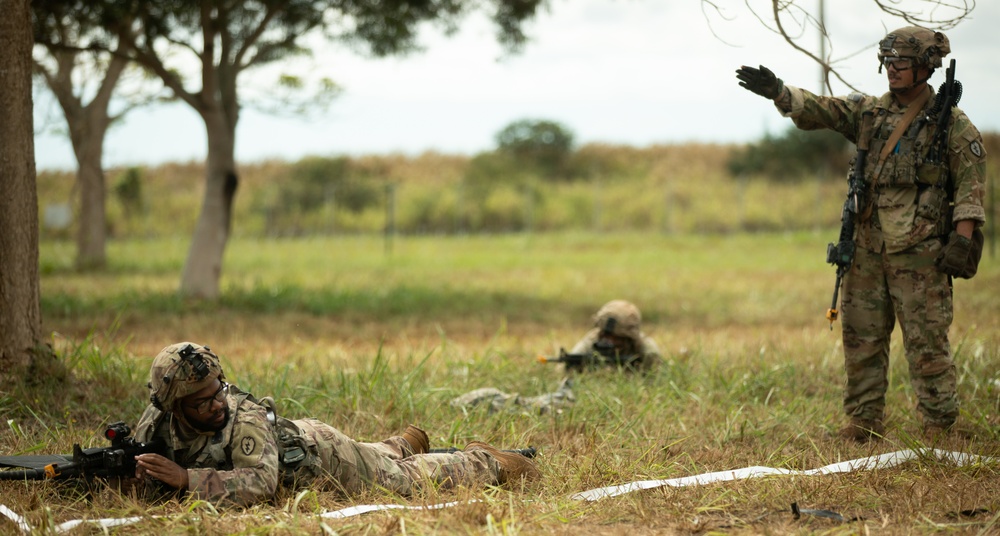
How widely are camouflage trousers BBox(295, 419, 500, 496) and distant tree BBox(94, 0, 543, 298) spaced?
784 cm

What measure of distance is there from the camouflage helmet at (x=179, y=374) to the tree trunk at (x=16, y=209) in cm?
236

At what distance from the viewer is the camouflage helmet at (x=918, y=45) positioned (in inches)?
207

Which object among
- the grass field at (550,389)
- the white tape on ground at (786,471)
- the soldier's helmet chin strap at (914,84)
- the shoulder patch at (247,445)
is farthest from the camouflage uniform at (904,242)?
the shoulder patch at (247,445)

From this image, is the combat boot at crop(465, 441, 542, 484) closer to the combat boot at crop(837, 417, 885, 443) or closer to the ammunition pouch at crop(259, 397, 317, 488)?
the ammunition pouch at crop(259, 397, 317, 488)

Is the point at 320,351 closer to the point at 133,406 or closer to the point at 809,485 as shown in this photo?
the point at 133,406

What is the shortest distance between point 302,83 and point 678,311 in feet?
22.3

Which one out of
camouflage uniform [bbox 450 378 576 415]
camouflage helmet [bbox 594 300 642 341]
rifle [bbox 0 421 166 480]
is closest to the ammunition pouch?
rifle [bbox 0 421 166 480]

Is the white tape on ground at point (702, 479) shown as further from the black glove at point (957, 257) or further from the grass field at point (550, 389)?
the black glove at point (957, 257)

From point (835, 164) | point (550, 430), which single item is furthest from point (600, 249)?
point (550, 430)

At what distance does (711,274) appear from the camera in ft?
57.1

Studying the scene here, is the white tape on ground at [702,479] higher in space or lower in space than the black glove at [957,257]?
lower

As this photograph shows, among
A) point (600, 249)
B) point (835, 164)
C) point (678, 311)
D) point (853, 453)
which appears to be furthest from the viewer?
point (835, 164)

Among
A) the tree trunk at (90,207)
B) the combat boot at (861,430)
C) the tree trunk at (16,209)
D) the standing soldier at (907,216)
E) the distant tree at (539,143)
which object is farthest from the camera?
the distant tree at (539,143)

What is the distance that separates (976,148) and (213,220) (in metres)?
9.06
